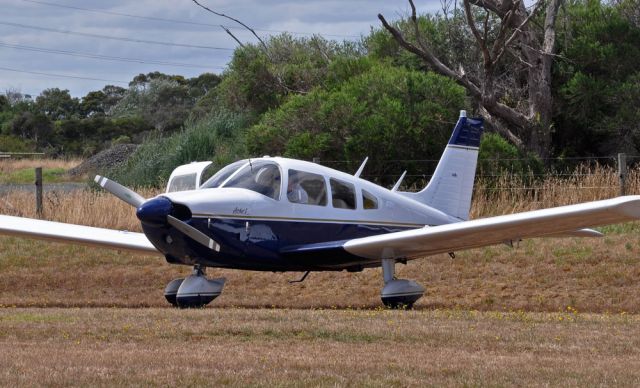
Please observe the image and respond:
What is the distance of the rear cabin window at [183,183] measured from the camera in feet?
49.1

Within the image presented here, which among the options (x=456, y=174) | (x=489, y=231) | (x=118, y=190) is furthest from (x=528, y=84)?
(x=118, y=190)

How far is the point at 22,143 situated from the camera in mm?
66250

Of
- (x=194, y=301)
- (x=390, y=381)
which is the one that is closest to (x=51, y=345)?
(x=390, y=381)

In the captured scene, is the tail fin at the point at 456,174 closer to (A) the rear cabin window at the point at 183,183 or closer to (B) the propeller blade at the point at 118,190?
(A) the rear cabin window at the point at 183,183

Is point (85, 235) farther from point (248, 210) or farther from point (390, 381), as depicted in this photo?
point (390, 381)

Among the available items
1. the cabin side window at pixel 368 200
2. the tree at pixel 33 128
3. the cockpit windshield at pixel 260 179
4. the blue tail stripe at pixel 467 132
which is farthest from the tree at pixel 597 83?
the tree at pixel 33 128

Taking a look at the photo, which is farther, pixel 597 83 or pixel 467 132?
pixel 597 83

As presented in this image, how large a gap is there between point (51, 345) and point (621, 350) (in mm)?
5134

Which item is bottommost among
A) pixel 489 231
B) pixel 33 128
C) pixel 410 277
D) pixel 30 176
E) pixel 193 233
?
pixel 30 176

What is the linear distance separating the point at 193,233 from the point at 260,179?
1310 millimetres

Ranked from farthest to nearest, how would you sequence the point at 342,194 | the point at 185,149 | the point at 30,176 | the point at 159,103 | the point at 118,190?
the point at 159,103, the point at 30,176, the point at 185,149, the point at 342,194, the point at 118,190

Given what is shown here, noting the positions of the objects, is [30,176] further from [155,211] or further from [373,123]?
[155,211]

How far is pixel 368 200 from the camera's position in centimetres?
1516

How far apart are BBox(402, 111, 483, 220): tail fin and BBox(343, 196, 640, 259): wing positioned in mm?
1746
